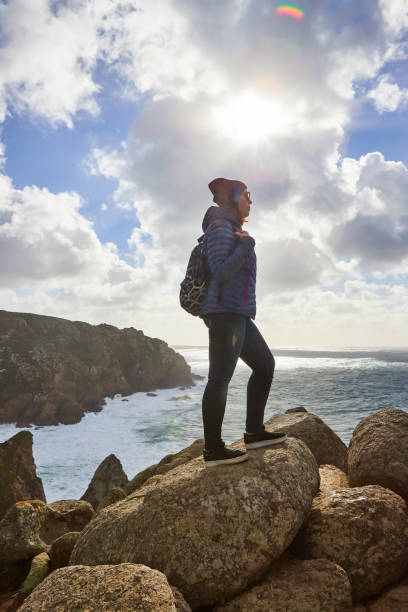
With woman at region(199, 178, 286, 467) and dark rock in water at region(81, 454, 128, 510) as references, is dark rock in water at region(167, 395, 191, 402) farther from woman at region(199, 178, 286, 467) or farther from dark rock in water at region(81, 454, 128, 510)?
woman at region(199, 178, 286, 467)

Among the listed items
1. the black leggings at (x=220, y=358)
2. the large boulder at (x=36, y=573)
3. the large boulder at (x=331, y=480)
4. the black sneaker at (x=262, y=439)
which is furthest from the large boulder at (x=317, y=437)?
the large boulder at (x=36, y=573)

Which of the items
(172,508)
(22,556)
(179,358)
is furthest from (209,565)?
(179,358)

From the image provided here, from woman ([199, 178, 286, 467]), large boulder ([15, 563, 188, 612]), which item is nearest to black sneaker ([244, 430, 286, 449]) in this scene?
woman ([199, 178, 286, 467])

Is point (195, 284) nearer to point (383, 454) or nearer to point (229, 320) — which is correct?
point (229, 320)

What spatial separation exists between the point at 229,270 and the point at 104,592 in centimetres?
255

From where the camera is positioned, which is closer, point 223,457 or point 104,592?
point 104,592

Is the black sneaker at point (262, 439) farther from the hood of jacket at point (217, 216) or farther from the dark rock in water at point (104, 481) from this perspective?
the dark rock in water at point (104, 481)

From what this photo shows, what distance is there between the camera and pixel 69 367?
183 ft

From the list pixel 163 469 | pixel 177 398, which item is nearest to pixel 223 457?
pixel 163 469

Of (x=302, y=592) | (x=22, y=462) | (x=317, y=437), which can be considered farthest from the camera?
(x=22, y=462)

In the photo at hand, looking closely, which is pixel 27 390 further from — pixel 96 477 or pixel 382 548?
pixel 382 548

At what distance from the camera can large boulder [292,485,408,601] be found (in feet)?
8.93

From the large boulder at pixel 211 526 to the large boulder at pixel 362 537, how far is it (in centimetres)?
20

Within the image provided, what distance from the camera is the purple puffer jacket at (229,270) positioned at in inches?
133
